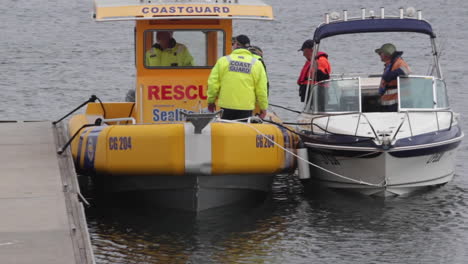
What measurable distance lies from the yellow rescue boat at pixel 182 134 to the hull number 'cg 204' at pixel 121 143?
1 centimetres

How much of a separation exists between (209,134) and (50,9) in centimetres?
3540

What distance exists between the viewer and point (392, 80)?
13.8m

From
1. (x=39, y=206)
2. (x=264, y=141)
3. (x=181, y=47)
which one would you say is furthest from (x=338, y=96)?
(x=39, y=206)

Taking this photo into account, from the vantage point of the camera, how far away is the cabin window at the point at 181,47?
13359mm

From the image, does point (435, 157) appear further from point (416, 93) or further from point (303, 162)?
point (303, 162)

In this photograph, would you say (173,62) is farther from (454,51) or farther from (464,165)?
(454,51)

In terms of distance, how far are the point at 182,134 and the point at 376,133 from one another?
2.46 metres

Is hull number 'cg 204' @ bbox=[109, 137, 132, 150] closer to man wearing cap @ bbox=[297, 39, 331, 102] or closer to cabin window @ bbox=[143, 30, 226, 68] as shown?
cabin window @ bbox=[143, 30, 226, 68]

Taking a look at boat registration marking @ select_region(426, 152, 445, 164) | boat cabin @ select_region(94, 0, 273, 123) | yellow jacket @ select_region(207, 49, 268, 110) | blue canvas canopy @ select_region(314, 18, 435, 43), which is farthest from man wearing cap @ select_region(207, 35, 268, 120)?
boat registration marking @ select_region(426, 152, 445, 164)

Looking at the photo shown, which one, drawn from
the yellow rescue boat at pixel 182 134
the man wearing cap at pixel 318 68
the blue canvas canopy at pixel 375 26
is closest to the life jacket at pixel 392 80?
the blue canvas canopy at pixel 375 26

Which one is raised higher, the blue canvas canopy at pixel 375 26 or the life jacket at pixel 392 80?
the blue canvas canopy at pixel 375 26

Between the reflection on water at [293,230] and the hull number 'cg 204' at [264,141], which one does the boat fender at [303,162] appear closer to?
the reflection on water at [293,230]

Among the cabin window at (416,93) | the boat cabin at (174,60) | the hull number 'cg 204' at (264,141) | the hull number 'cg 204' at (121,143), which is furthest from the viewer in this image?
the cabin window at (416,93)

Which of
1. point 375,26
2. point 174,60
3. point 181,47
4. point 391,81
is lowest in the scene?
point 391,81
